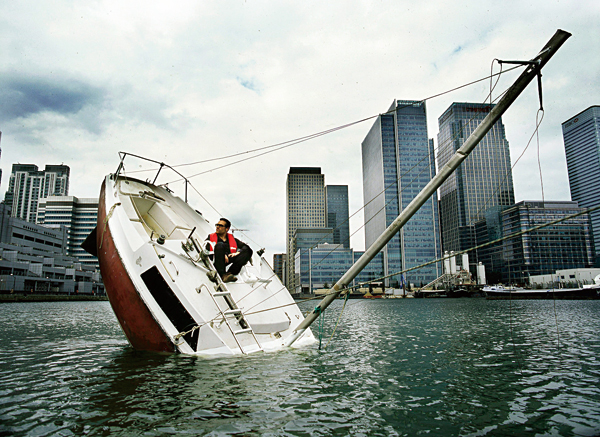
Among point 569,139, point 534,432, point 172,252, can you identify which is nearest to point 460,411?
→ point 534,432

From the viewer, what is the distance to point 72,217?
137375mm

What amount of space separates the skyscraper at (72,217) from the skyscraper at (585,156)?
217 metres

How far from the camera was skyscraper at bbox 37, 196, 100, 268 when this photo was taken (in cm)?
13575

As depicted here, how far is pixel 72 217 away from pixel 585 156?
23763 cm

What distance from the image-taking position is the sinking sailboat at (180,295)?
8.16m

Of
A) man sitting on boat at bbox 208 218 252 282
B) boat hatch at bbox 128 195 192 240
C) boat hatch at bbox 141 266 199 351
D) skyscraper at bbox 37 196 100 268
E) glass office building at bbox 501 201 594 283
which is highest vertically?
skyscraper at bbox 37 196 100 268

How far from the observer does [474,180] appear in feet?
622

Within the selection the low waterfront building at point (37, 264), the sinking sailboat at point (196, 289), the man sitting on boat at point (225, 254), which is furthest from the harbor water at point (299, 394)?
the low waterfront building at point (37, 264)

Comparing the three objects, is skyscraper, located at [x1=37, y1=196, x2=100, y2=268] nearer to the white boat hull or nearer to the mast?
the white boat hull

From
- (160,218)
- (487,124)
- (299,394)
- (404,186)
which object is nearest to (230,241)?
(160,218)

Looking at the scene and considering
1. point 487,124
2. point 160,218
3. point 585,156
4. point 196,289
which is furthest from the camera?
point 585,156

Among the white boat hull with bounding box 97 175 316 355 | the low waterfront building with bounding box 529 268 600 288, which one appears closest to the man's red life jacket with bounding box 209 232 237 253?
the white boat hull with bounding box 97 175 316 355

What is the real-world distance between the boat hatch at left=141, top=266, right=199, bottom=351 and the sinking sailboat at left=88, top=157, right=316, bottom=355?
0.02 m

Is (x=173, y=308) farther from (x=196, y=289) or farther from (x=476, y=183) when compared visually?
(x=476, y=183)
